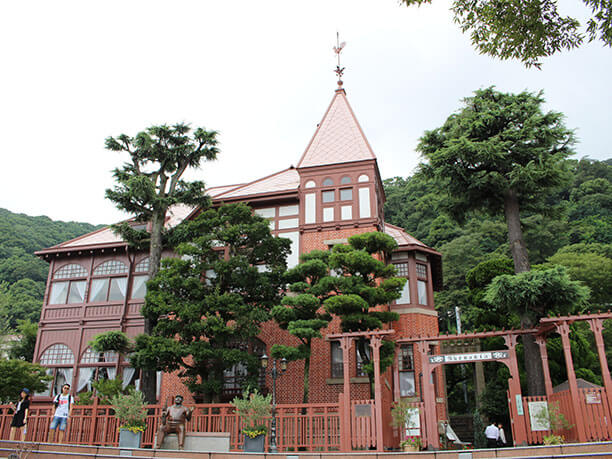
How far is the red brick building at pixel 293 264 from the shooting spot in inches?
799

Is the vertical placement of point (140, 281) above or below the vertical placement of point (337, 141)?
below

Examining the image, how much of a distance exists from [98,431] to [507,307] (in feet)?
42.6

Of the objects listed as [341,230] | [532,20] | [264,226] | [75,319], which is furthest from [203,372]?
[532,20]

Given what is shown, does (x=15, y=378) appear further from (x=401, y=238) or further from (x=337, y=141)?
(x=401, y=238)

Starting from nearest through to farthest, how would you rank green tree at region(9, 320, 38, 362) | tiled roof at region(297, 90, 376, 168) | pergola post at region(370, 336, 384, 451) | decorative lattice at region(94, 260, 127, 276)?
pergola post at region(370, 336, 384, 451)
tiled roof at region(297, 90, 376, 168)
decorative lattice at region(94, 260, 127, 276)
green tree at region(9, 320, 38, 362)

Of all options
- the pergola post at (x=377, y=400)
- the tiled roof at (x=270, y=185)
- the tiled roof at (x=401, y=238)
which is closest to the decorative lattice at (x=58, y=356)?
the tiled roof at (x=270, y=185)

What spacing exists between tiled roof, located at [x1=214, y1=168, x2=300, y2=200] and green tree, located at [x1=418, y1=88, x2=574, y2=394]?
7.23 metres

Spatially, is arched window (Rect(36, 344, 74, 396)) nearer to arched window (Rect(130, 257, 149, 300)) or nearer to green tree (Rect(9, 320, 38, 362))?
arched window (Rect(130, 257, 149, 300))

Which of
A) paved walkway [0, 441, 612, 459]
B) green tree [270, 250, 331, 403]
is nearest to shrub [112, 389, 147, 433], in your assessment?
paved walkway [0, 441, 612, 459]

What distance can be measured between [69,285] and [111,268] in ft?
8.23

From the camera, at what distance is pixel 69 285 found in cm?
2589

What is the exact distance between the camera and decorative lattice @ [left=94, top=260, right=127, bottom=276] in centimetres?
2535

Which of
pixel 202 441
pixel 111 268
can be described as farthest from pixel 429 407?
pixel 111 268

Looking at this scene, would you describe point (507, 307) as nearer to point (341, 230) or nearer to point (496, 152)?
point (496, 152)
